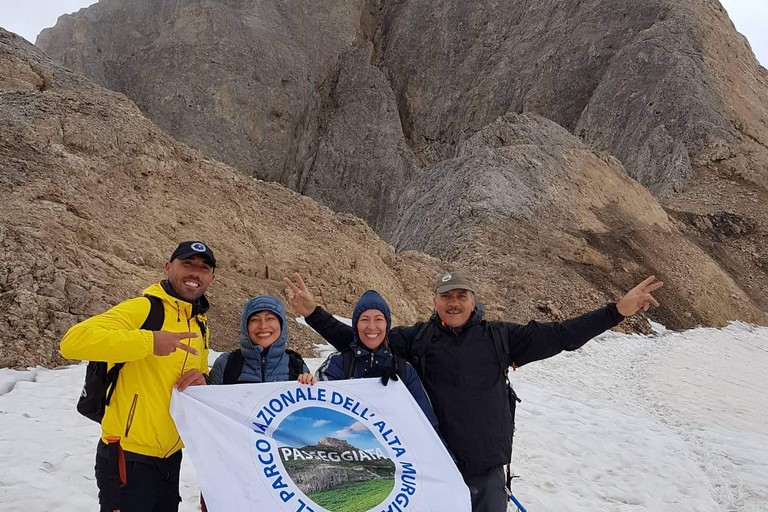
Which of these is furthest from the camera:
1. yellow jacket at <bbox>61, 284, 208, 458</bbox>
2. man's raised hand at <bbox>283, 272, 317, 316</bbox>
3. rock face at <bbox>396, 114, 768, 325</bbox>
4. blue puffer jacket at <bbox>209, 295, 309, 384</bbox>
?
rock face at <bbox>396, 114, 768, 325</bbox>

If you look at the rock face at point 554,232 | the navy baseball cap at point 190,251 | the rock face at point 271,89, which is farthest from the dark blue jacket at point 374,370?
the rock face at point 271,89

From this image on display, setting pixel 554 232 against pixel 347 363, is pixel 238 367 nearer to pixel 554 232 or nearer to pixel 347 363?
pixel 347 363

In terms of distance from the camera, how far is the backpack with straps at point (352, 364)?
11.1ft

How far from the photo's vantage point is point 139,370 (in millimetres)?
2896

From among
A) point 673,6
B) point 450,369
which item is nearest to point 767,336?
point 450,369

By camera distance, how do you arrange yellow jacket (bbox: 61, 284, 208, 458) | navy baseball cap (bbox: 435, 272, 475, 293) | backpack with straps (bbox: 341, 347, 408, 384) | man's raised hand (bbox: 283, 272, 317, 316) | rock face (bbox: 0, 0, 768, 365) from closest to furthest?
yellow jacket (bbox: 61, 284, 208, 458), backpack with straps (bbox: 341, 347, 408, 384), navy baseball cap (bbox: 435, 272, 475, 293), man's raised hand (bbox: 283, 272, 317, 316), rock face (bbox: 0, 0, 768, 365)

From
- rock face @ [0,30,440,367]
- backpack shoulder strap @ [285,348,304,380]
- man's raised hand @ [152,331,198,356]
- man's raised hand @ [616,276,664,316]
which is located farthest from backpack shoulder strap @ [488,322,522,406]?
rock face @ [0,30,440,367]

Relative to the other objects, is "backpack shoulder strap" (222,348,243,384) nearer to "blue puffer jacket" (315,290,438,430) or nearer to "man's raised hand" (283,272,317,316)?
"blue puffer jacket" (315,290,438,430)

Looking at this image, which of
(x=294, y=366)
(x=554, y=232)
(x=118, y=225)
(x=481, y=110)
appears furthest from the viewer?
(x=481, y=110)

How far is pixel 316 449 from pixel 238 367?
1.97 feet

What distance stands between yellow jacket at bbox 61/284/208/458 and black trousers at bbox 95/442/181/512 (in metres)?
0.06

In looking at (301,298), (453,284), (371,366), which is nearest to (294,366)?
(371,366)

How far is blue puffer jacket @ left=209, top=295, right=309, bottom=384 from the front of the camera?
3213 mm

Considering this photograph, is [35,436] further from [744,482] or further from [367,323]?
[744,482]
